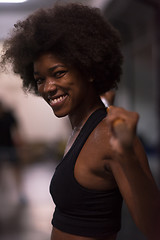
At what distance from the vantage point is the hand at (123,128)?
27.0 inches

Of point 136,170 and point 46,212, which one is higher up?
point 136,170

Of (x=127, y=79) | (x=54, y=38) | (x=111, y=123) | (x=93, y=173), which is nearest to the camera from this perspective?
(x=111, y=123)

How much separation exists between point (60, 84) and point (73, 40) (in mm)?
147

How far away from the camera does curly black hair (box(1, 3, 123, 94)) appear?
109 cm

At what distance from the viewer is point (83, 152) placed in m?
1.00

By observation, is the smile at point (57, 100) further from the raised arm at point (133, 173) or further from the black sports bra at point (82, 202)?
the raised arm at point (133, 173)

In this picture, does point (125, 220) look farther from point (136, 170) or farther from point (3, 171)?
point (3, 171)

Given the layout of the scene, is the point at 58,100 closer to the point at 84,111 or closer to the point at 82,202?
the point at 84,111

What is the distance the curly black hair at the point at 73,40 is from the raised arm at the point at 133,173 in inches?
14.3

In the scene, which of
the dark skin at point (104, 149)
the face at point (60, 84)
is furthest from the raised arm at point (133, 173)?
the face at point (60, 84)

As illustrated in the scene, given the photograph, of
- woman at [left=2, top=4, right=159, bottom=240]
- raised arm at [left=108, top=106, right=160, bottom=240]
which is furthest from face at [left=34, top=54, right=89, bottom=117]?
raised arm at [left=108, top=106, right=160, bottom=240]

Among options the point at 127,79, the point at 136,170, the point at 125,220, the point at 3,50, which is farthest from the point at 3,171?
the point at 136,170

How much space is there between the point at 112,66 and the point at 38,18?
289mm

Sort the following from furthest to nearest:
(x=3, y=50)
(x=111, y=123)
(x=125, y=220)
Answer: (x=125, y=220), (x=3, y=50), (x=111, y=123)
